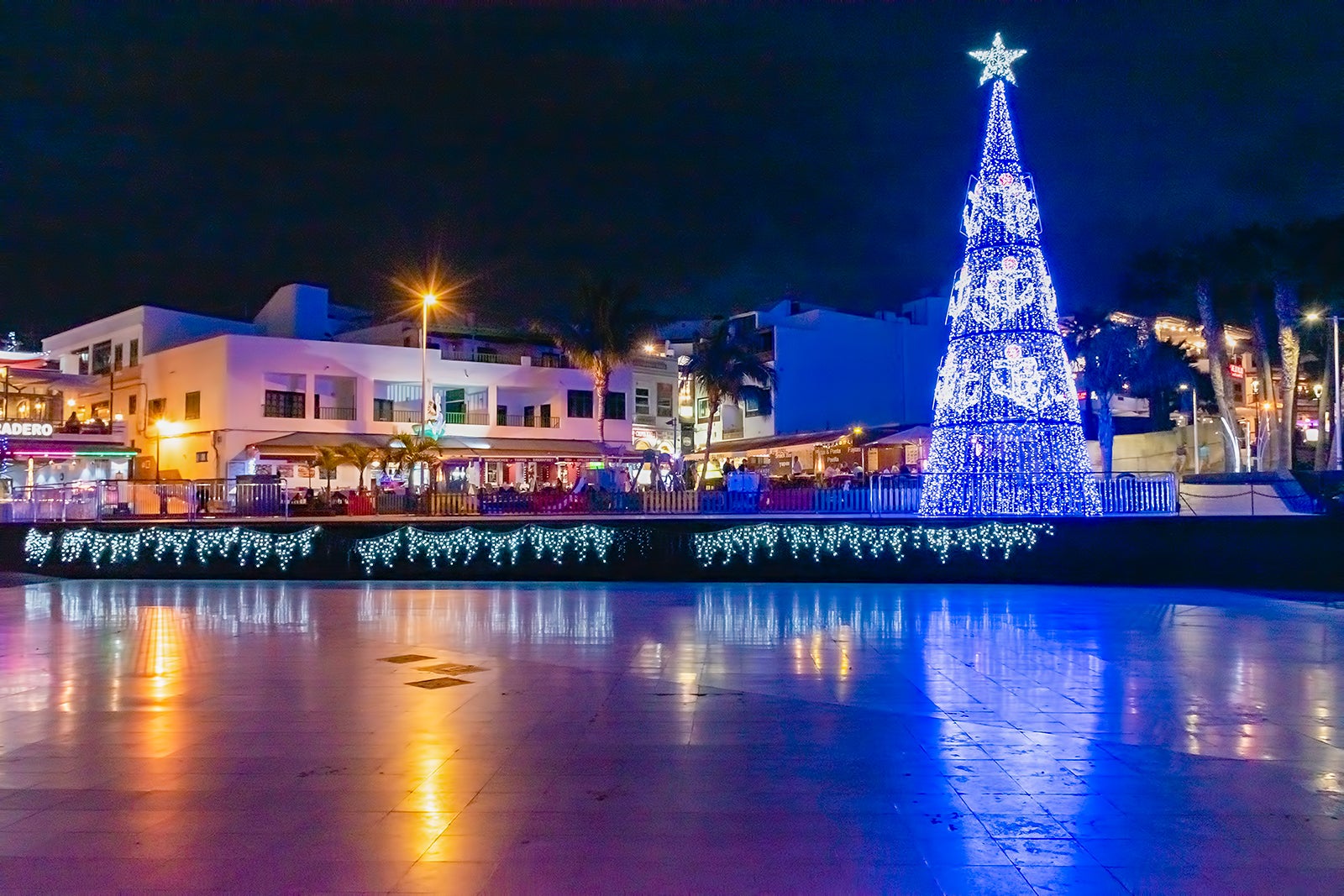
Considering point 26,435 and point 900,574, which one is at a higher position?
point 26,435

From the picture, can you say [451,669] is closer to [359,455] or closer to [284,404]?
[359,455]

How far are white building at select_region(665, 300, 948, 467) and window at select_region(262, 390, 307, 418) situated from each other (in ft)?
61.7

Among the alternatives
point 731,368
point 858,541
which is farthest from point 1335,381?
point 731,368

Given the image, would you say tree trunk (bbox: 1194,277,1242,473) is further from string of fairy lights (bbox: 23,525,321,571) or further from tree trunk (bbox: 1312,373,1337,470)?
string of fairy lights (bbox: 23,525,321,571)

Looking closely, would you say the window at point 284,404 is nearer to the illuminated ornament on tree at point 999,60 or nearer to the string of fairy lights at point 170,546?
the string of fairy lights at point 170,546

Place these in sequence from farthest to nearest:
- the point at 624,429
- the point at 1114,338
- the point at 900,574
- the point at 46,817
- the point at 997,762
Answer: the point at 624,429 < the point at 1114,338 < the point at 900,574 < the point at 997,762 < the point at 46,817

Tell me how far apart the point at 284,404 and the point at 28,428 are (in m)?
8.99

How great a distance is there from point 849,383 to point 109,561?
3489 cm

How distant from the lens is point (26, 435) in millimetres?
37969

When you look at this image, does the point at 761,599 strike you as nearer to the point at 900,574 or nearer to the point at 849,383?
the point at 900,574

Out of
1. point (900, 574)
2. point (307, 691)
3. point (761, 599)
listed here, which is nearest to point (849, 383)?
point (900, 574)

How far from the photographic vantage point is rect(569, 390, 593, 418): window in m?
45.4

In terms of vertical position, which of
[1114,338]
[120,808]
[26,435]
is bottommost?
[120,808]

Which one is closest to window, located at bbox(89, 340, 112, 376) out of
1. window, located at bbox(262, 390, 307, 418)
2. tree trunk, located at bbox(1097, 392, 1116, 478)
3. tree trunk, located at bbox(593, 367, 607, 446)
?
window, located at bbox(262, 390, 307, 418)
